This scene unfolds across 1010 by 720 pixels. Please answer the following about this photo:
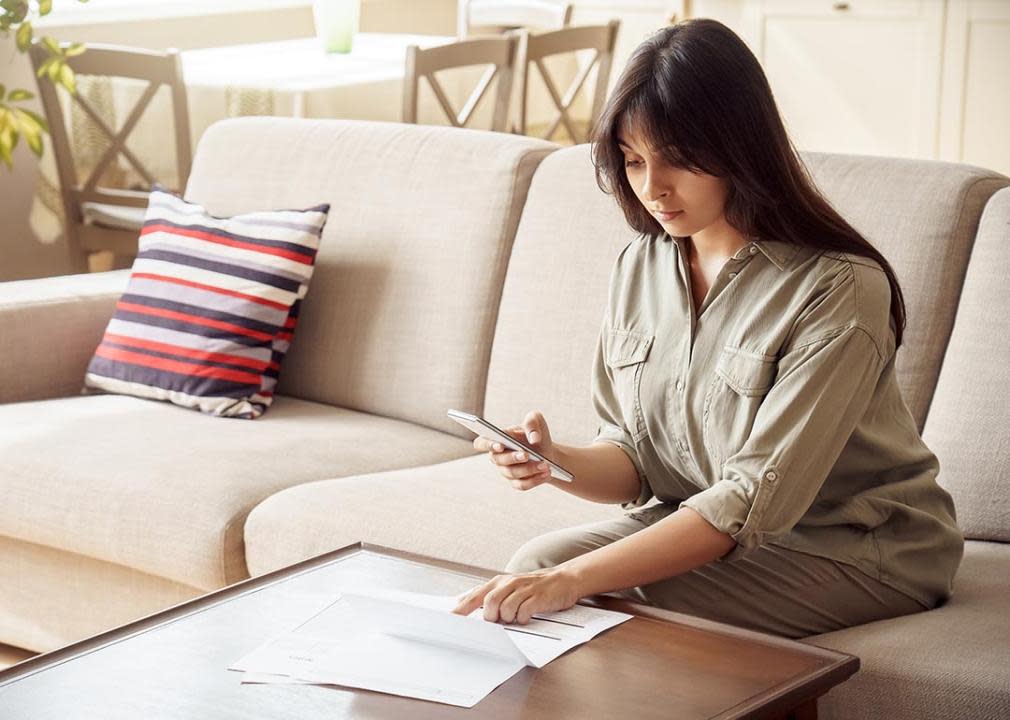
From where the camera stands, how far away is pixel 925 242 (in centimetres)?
199

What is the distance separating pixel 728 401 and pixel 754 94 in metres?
0.33

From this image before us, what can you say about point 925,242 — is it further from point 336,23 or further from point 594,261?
point 336,23

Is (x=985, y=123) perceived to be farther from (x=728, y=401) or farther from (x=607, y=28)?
(x=728, y=401)

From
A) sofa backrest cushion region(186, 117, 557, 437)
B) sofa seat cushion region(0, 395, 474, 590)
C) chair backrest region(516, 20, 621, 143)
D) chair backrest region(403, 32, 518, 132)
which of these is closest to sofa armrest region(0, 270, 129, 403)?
sofa seat cushion region(0, 395, 474, 590)

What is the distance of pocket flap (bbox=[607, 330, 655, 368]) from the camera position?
5.67 feet

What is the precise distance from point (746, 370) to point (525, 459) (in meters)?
0.25

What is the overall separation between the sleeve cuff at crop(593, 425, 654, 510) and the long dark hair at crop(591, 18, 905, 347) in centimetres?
32

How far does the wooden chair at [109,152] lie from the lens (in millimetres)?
3793

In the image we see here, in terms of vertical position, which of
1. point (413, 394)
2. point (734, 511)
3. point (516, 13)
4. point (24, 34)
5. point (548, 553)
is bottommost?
point (413, 394)

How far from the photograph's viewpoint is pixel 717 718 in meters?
1.22

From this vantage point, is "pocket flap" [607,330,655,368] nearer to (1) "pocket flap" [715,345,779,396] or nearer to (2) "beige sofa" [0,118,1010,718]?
(1) "pocket flap" [715,345,779,396]

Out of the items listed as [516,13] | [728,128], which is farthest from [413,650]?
[516,13]

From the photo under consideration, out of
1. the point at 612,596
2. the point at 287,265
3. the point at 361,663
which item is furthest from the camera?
the point at 287,265

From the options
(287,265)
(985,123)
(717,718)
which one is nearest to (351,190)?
(287,265)
